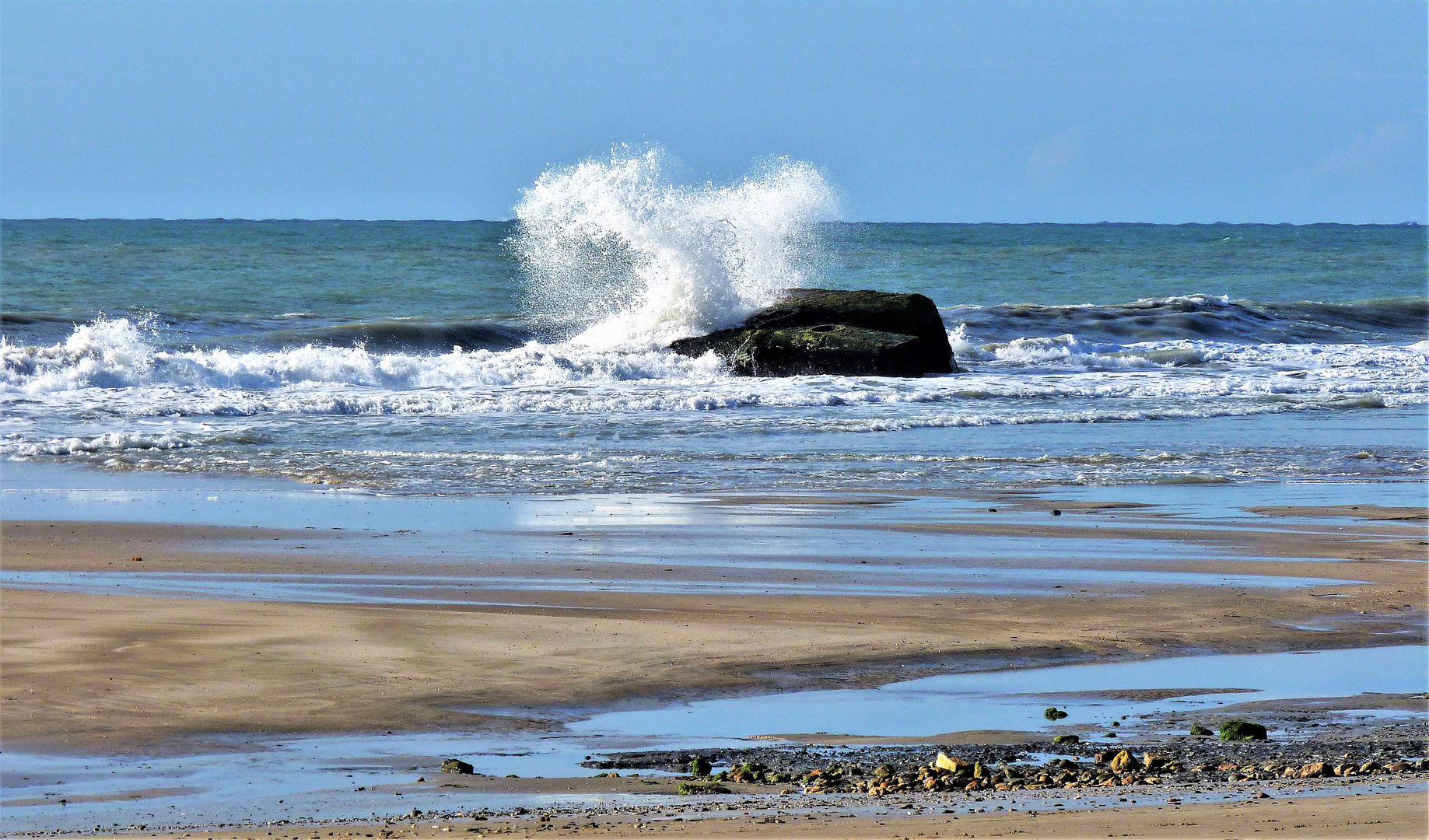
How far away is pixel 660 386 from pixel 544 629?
10.3 meters

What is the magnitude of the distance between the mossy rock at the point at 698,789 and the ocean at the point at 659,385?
18.3 ft

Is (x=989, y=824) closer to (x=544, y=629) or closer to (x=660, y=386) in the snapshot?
(x=544, y=629)

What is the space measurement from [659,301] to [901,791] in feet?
51.8

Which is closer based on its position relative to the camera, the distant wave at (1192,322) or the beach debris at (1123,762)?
the beach debris at (1123,762)

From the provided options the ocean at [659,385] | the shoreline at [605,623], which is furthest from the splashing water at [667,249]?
the shoreline at [605,623]

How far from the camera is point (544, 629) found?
5.62m

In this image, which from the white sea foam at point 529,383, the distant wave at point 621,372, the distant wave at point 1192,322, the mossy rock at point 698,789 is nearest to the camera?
the mossy rock at point 698,789

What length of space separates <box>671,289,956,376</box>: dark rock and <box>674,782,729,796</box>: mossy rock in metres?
13.2

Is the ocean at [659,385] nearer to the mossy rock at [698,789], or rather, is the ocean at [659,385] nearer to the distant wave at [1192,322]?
the distant wave at [1192,322]

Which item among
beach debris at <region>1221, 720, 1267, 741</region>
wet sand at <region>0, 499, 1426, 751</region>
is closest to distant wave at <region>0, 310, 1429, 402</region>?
wet sand at <region>0, 499, 1426, 751</region>

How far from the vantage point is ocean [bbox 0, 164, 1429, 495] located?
10555mm

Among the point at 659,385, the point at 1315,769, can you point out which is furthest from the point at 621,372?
the point at 1315,769

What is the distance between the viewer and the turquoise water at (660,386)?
1061cm

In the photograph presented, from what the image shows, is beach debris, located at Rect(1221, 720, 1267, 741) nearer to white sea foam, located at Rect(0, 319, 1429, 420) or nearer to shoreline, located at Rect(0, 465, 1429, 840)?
shoreline, located at Rect(0, 465, 1429, 840)
